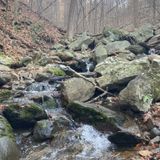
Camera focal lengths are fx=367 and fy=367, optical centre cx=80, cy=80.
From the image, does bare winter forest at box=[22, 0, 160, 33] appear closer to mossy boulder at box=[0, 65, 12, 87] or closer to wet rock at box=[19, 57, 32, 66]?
wet rock at box=[19, 57, 32, 66]

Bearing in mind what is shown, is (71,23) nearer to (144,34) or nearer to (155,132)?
(144,34)

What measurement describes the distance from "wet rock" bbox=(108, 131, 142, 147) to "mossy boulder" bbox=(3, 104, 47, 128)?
204 cm

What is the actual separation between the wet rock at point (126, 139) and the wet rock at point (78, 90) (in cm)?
255

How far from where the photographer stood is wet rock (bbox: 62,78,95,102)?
31.7 ft

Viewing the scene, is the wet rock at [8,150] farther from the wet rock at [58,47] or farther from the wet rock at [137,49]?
the wet rock at [58,47]

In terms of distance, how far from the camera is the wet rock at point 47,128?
7.86 metres

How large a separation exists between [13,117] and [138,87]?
3.01 meters

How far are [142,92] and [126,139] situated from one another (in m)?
1.86

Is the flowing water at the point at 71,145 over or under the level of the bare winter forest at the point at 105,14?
under

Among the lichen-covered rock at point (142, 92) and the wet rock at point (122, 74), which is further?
the wet rock at point (122, 74)

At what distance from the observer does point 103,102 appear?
9.56 m

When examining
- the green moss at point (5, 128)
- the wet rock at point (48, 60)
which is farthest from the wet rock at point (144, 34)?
the green moss at point (5, 128)

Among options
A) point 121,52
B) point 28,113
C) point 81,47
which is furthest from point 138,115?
point 81,47

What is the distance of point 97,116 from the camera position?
8.28m
